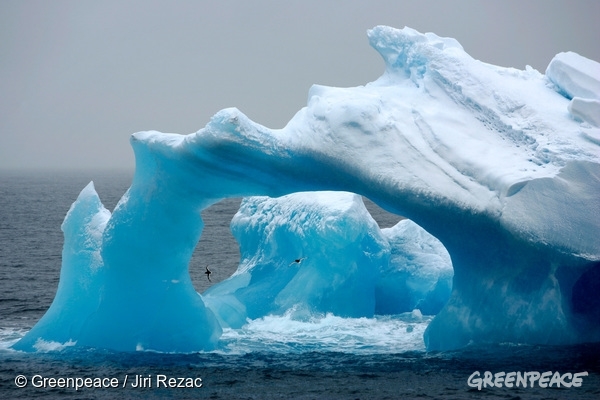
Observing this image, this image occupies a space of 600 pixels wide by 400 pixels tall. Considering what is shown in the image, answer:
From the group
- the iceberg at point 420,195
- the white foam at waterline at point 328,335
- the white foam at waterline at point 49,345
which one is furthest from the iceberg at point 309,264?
the white foam at waterline at point 49,345

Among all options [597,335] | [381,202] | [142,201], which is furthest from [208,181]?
[597,335]

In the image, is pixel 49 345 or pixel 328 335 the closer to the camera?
pixel 49 345

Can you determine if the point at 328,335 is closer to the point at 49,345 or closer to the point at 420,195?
the point at 420,195

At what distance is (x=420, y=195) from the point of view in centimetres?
1656

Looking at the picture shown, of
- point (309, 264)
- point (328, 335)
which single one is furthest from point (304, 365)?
point (309, 264)

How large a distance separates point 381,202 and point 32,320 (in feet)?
30.3

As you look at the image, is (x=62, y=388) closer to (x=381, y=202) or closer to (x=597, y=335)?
(x=381, y=202)

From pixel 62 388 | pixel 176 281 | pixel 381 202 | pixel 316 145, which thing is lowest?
pixel 62 388

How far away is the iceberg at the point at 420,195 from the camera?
16531mm

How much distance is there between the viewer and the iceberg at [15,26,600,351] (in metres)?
16.5

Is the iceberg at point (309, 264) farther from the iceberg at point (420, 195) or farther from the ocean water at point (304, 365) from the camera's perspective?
the iceberg at point (420, 195)

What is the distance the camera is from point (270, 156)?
17.0 m

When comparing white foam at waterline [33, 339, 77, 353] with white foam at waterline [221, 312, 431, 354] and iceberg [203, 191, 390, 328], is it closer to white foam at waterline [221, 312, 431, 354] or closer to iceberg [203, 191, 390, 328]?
white foam at waterline [221, 312, 431, 354]

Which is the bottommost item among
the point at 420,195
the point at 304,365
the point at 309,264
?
the point at 304,365
